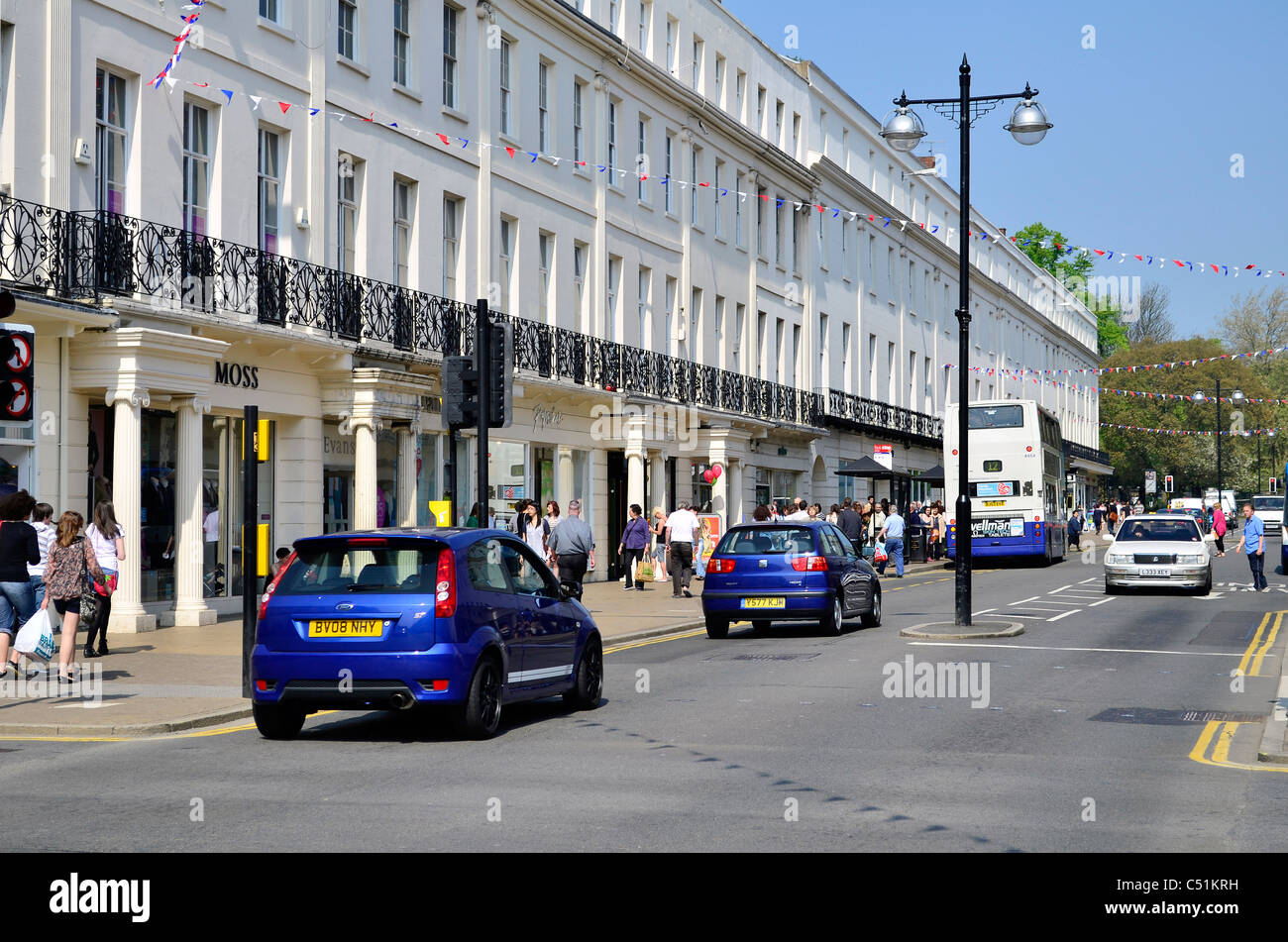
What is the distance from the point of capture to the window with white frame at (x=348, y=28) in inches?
1065

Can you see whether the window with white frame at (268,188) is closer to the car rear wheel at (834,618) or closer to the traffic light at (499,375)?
the traffic light at (499,375)

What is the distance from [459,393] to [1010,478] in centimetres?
2953

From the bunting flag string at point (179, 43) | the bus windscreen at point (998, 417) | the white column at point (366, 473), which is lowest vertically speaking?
the white column at point (366, 473)

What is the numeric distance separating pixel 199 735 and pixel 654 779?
4125 millimetres

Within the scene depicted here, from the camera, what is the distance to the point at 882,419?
59.4 metres

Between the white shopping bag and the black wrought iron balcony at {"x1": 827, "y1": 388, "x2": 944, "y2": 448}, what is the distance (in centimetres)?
4053

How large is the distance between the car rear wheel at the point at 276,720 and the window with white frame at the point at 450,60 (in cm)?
2062

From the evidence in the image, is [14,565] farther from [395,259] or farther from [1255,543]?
[1255,543]

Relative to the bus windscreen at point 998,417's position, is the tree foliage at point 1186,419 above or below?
above

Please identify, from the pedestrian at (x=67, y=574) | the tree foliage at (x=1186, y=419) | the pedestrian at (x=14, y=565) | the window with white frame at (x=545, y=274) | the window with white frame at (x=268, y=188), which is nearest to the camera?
the pedestrian at (x=14, y=565)

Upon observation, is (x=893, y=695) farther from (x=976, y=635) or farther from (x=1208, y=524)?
(x=1208, y=524)

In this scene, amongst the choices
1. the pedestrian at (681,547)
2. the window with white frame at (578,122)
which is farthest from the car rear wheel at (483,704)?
the window with white frame at (578,122)

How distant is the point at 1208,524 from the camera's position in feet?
243

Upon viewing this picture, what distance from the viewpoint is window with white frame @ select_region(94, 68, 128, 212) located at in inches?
835
